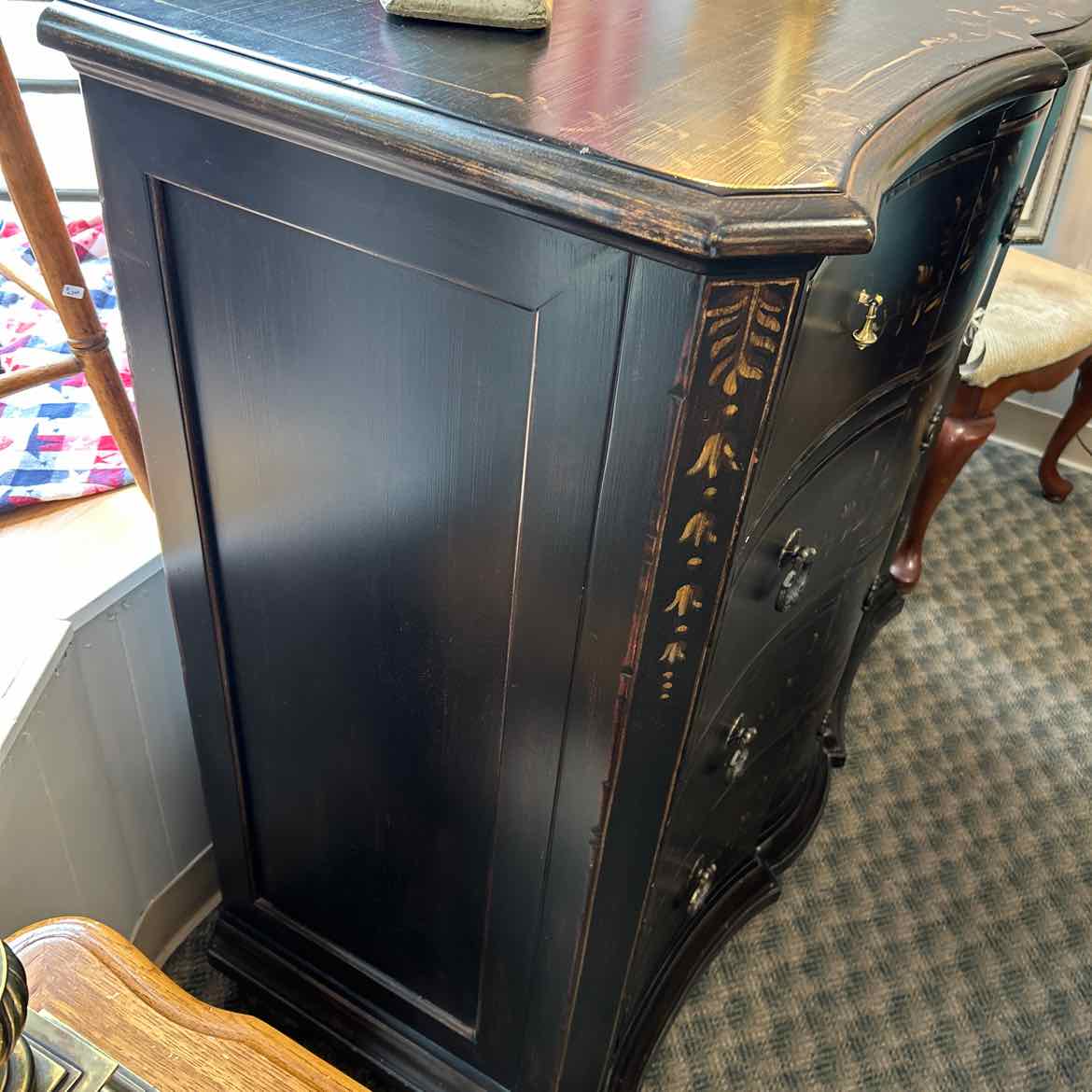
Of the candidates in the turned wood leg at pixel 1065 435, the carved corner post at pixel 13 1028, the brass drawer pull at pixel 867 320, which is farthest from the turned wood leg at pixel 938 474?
the carved corner post at pixel 13 1028

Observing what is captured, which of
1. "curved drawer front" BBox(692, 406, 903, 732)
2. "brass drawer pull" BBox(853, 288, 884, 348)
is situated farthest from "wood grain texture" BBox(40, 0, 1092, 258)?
"curved drawer front" BBox(692, 406, 903, 732)

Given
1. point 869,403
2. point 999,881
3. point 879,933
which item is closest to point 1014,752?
point 999,881

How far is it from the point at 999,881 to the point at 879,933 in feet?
0.62

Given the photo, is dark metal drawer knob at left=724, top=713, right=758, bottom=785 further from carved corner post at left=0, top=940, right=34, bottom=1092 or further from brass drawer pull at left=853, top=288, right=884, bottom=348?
carved corner post at left=0, top=940, right=34, bottom=1092

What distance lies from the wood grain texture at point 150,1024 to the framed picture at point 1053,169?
64.5 inches

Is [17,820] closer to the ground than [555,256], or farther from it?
closer to the ground

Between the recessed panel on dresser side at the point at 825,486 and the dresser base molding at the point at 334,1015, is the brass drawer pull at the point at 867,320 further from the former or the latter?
the dresser base molding at the point at 334,1015

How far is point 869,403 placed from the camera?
78 centimetres

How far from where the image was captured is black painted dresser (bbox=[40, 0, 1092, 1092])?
474 millimetres

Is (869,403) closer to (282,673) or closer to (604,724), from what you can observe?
(604,724)

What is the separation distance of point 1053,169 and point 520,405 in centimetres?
159

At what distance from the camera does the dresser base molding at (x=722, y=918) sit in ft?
3.24

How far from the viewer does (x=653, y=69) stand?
0.55 m

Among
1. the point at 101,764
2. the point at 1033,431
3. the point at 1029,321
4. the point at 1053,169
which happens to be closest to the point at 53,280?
the point at 101,764
